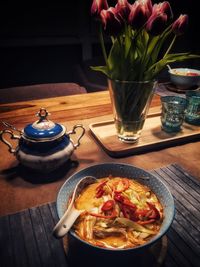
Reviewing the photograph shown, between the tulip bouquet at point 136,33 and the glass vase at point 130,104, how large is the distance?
0.17ft

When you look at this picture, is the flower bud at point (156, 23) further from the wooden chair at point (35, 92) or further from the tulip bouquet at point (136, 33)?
the wooden chair at point (35, 92)

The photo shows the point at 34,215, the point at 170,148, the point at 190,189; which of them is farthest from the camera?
the point at 170,148

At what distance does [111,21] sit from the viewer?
0.96 m

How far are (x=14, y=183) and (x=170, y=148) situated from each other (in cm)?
70

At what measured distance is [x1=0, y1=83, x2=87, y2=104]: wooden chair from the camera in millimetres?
2223

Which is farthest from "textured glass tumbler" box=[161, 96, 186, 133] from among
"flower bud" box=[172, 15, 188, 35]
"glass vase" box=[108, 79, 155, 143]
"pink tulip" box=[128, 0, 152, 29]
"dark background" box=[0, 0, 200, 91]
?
"dark background" box=[0, 0, 200, 91]

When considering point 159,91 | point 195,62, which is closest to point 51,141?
point 159,91

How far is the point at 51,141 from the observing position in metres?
1.00

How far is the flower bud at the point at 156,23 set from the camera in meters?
0.93

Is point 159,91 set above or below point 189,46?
above

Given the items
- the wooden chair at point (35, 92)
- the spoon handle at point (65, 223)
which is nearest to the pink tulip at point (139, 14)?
the spoon handle at point (65, 223)

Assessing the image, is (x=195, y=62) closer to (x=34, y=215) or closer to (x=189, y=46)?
(x=189, y=46)

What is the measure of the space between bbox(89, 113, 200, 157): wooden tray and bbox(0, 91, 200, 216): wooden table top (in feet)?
0.09

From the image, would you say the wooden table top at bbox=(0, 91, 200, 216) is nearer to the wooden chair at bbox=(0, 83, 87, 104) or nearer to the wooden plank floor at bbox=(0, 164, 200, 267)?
the wooden plank floor at bbox=(0, 164, 200, 267)
